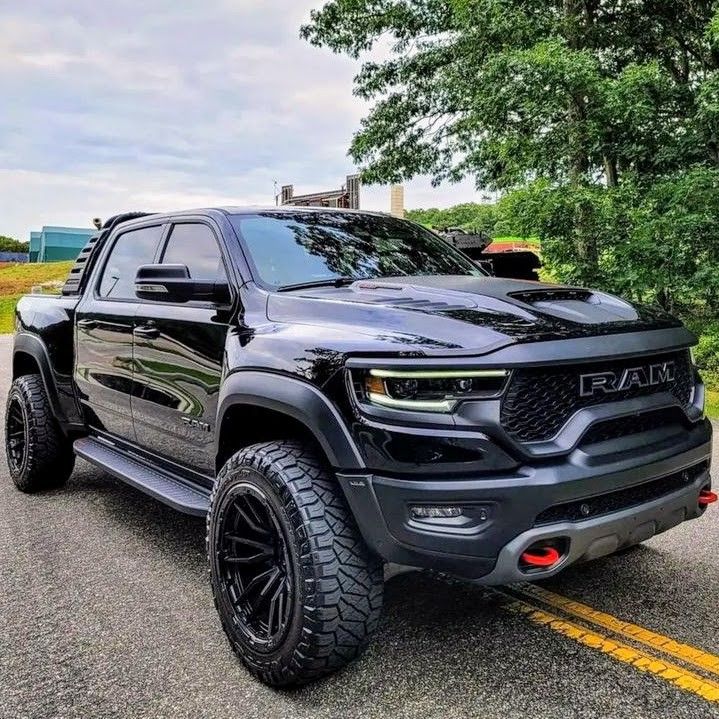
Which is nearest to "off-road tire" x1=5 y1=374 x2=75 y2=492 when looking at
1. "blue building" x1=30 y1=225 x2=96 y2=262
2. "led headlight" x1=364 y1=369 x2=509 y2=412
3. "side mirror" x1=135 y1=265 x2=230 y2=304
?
"side mirror" x1=135 y1=265 x2=230 y2=304

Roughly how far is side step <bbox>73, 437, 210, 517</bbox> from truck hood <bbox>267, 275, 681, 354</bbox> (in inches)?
38.1

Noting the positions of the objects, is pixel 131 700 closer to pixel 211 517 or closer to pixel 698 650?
pixel 211 517

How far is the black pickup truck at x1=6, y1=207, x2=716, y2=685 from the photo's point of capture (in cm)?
231

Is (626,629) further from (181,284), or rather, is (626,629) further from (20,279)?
(20,279)

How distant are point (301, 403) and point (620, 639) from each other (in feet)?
5.23

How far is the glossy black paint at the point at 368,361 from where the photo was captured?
2.31m

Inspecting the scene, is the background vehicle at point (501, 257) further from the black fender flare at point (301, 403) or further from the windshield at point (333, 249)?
the black fender flare at point (301, 403)

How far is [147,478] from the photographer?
12.4 feet

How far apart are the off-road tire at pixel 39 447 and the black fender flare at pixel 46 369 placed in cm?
7

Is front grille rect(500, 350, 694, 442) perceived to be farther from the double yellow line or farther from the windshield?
the windshield

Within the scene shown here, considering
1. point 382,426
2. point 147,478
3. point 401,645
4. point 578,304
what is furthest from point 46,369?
point 578,304

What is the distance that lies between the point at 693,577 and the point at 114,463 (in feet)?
10.1

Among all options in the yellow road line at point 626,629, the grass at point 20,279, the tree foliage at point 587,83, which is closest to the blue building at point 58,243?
the grass at point 20,279

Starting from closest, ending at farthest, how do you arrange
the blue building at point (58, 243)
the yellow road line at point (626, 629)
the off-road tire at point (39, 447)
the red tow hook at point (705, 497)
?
the yellow road line at point (626, 629) → the red tow hook at point (705, 497) → the off-road tire at point (39, 447) → the blue building at point (58, 243)
